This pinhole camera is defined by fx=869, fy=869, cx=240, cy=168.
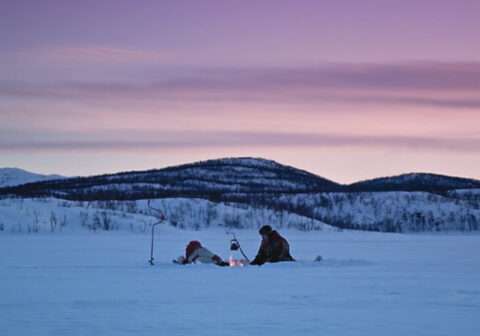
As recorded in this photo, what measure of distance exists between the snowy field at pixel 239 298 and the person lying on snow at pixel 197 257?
58 centimetres

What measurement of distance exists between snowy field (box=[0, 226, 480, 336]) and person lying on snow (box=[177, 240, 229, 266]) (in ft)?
1.90

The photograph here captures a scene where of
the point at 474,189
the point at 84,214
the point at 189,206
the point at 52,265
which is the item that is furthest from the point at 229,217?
the point at 474,189

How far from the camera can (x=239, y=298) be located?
13.7 metres

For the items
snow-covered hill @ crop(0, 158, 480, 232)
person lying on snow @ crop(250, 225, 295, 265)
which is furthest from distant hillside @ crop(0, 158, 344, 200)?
person lying on snow @ crop(250, 225, 295, 265)

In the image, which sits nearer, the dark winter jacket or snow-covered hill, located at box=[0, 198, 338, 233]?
the dark winter jacket

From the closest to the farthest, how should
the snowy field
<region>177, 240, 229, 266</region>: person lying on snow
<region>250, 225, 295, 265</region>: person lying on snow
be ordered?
the snowy field
<region>177, 240, 229, 266</region>: person lying on snow
<region>250, 225, 295, 265</region>: person lying on snow

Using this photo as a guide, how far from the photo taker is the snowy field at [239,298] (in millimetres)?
10656

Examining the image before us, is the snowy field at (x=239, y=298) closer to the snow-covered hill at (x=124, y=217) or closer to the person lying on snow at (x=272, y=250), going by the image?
the person lying on snow at (x=272, y=250)

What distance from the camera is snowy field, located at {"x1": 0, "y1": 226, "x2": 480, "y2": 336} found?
1066 centimetres

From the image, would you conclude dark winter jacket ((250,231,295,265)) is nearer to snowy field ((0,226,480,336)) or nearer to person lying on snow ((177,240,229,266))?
snowy field ((0,226,480,336))

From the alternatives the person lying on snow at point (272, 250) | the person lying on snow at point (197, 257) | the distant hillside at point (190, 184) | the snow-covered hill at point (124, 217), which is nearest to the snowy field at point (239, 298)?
the person lying on snow at point (197, 257)

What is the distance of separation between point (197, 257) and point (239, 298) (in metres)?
7.99

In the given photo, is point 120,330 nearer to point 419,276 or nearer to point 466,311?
point 466,311

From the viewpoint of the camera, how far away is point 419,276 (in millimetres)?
17594
